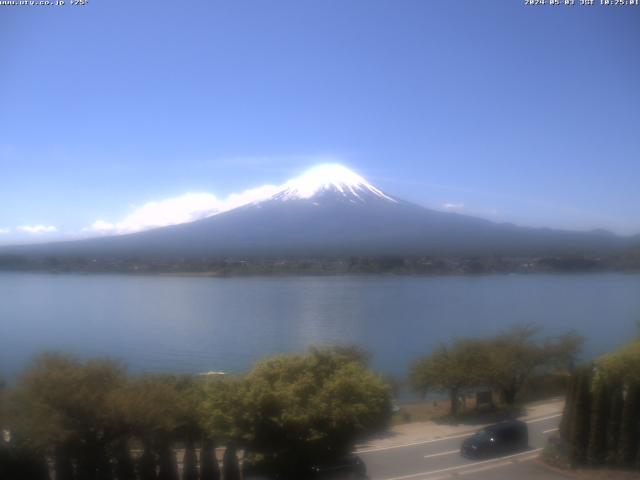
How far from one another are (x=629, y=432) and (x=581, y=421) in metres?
0.45

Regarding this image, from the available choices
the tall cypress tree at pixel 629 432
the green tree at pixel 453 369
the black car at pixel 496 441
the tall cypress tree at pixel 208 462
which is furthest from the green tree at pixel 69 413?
the tall cypress tree at pixel 629 432

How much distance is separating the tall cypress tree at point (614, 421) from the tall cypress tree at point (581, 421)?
8.2 inches

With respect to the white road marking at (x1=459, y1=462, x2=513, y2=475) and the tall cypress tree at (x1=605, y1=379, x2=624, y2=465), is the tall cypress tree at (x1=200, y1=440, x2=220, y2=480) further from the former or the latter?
the tall cypress tree at (x1=605, y1=379, x2=624, y2=465)

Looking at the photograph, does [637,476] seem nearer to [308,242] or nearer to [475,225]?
[475,225]

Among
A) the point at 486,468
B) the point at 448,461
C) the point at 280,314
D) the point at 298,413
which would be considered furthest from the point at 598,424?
the point at 280,314

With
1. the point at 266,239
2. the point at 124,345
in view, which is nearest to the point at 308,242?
the point at 266,239

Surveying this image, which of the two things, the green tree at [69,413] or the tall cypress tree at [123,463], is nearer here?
the green tree at [69,413]

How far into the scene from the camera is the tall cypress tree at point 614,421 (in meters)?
5.62

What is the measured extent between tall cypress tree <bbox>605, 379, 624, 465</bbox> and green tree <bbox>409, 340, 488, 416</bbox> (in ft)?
7.72

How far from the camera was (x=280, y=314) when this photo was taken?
65.7 feet

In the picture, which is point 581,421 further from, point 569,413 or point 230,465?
point 230,465

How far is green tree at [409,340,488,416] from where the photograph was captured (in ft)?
27.2

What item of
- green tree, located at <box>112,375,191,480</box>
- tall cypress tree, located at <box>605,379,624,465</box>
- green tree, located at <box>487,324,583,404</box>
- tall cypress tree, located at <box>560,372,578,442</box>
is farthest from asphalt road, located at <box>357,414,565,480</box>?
green tree, located at <box>112,375,191,480</box>

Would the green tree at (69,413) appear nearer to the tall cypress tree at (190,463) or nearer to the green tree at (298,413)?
the tall cypress tree at (190,463)
